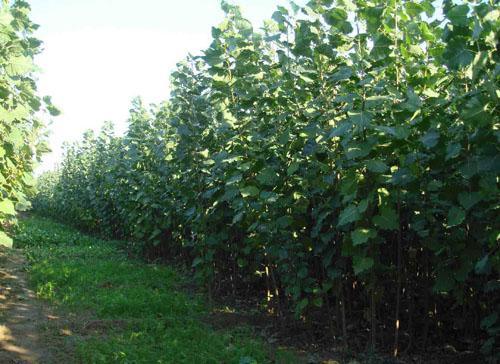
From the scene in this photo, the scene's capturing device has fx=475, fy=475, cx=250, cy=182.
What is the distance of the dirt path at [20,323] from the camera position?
4961mm

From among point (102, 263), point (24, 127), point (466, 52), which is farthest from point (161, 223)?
point (466, 52)

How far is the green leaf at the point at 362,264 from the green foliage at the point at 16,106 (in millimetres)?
3464

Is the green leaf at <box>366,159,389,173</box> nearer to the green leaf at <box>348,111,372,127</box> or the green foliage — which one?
the green leaf at <box>348,111,372,127</box>

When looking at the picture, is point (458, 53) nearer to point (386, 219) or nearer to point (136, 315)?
point (386, 219)

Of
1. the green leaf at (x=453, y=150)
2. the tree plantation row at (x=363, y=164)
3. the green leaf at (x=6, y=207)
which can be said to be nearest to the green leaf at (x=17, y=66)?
the green leaf at (x=6, y=207)

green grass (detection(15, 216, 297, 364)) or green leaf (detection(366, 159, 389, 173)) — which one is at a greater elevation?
green leaf (detection(366, 159, 389, 173))

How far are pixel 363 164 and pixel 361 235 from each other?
609mm

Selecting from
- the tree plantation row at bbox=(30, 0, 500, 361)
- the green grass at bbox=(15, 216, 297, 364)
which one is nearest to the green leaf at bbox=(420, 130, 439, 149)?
the tree plantation row at bbox=(30, 0, 500, 361)

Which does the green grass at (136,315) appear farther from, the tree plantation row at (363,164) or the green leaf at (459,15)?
the green leaf at (459,15)

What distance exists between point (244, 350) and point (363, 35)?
3.44 m

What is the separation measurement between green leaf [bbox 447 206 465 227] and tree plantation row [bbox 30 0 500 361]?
0.04ft

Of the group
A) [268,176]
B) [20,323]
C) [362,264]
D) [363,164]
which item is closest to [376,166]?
[363,164]

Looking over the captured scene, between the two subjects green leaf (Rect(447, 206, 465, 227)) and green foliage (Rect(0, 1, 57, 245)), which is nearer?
green leaf (Rect(447, 206, 465, 227))

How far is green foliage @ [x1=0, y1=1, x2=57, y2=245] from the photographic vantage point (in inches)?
191
